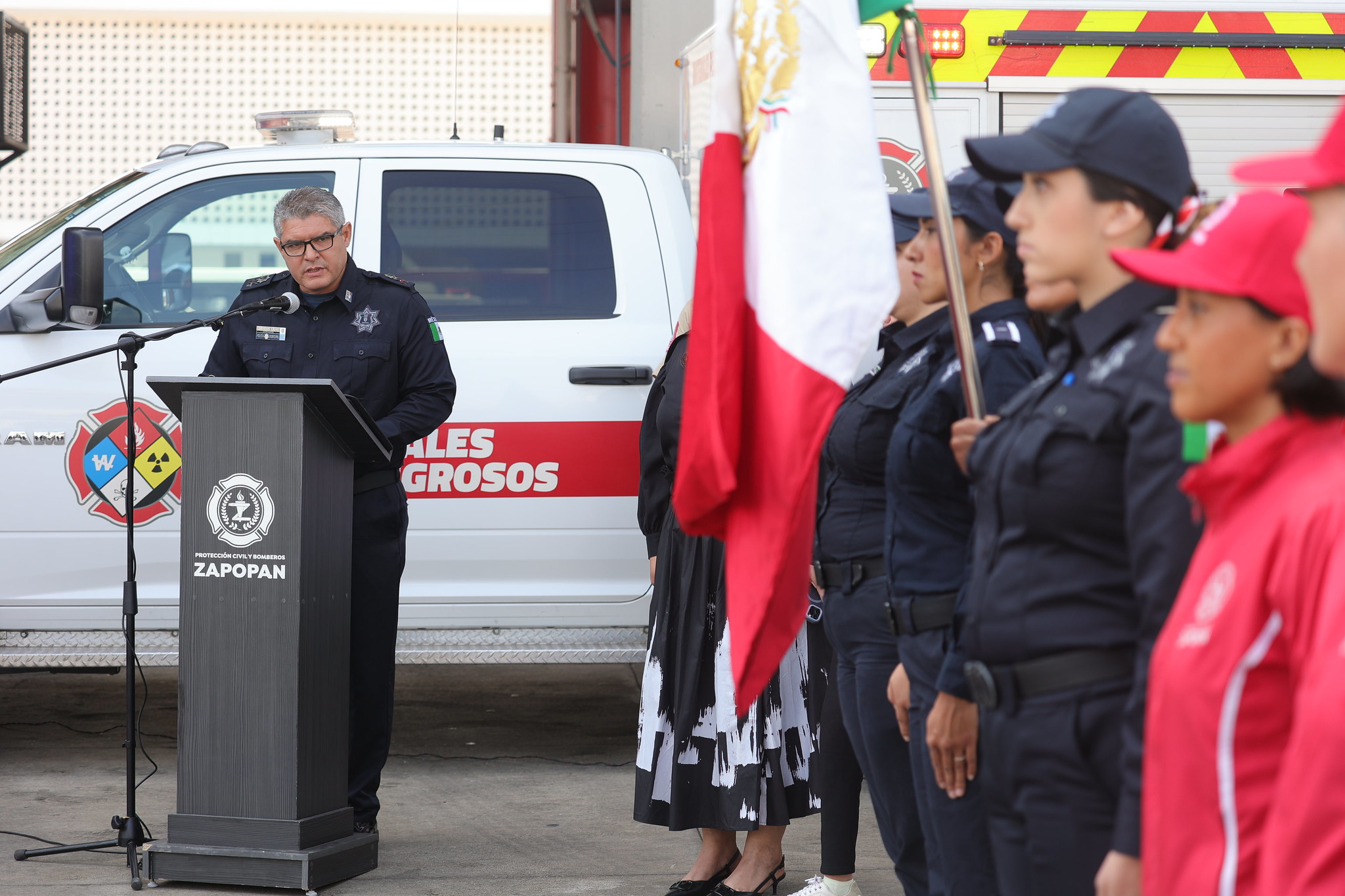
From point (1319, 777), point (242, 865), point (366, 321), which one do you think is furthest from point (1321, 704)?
point (366, 321)

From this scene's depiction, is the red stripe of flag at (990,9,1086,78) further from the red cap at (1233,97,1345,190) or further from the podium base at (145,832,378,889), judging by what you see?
the red cap at (1233,97,1345,190)

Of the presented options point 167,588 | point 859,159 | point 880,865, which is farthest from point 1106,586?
point 167,588

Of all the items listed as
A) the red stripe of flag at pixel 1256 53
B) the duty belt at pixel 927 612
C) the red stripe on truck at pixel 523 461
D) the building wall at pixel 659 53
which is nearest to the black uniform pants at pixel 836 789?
the duty belt at pixel 927 612

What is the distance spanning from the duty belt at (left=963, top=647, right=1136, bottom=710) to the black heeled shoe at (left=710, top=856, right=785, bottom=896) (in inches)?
86.0

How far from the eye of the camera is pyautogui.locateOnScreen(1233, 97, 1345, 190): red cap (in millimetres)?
1329

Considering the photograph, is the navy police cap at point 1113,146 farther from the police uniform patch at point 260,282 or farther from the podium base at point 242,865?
the police uniform patch at point 260,282

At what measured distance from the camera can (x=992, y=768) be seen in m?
2.05

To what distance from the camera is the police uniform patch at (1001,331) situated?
2.68 metres

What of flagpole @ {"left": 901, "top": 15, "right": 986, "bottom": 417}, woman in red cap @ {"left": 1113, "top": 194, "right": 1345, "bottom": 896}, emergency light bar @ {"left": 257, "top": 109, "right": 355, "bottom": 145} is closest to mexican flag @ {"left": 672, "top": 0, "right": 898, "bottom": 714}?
flagpole @ {"left": 901, "top": 15, "right": 986, "bottom": 417}

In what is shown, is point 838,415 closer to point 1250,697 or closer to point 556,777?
point 1250,697

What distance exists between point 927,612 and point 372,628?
92.5 inches

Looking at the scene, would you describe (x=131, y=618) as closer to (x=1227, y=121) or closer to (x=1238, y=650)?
(x=1238, y=650)

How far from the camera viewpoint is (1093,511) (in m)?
1.92

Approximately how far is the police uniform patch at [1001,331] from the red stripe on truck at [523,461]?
8.47ft
